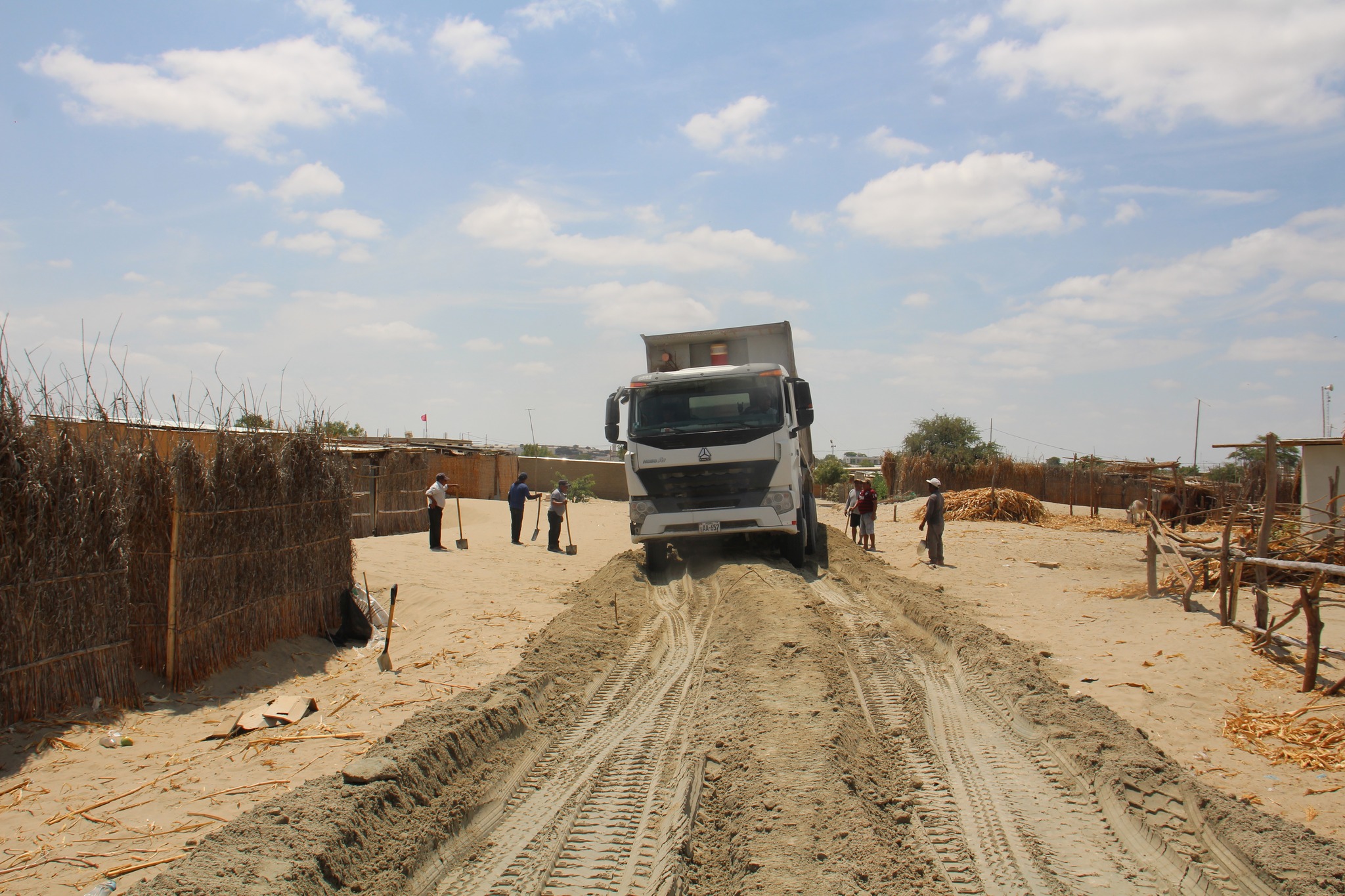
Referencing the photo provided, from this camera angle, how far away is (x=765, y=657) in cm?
711

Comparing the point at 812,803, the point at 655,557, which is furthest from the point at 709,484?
the point at 812,803

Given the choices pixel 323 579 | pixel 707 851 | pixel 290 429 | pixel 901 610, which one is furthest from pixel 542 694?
pixel 901 610

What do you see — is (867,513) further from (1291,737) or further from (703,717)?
(703,717)

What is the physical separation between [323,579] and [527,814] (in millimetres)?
5544

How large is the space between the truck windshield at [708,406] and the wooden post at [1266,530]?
573cm

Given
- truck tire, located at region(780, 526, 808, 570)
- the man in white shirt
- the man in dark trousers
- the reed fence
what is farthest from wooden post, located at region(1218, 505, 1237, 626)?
the man in white shirt

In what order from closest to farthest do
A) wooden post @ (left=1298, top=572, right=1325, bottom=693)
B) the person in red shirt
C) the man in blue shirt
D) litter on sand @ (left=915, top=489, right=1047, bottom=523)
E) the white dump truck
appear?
1. wooden post @ (left=1298, top=572, right=1325, bottom=693)
2. the white dump truck
3. the man in blue shirt
4. the person in red shirt
5. litter on sand @ (left=915, top=489, right=1047, bottom=523)

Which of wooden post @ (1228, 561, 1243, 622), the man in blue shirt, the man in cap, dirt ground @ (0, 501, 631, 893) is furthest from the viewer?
the man in blue shirt

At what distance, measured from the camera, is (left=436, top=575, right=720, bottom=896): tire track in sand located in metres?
3.73

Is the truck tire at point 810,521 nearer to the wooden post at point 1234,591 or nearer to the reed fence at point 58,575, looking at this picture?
the wooden post at point 1234,591

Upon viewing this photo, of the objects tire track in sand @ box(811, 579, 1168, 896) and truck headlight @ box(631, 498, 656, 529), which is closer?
tire track in sand @ box(811, 579, 1168, 896)

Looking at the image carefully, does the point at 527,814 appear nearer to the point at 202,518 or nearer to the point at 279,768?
the point at 279,768

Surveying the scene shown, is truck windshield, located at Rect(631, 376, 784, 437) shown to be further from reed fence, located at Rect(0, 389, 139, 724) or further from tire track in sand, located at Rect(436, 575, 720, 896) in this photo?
reed fence, located at Rect(0, 389, 139, 724)

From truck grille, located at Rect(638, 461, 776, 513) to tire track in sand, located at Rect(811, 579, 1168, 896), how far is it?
4.59 m
